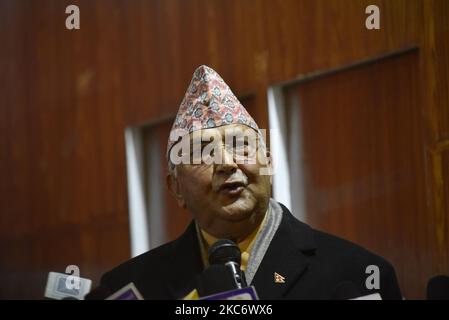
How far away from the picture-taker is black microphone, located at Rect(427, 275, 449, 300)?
2.46 m

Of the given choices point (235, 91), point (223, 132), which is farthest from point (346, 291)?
point (235, 91)

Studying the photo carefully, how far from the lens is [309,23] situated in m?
4.25

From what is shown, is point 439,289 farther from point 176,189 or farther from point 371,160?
point 371,160

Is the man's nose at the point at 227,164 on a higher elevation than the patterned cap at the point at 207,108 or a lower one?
lower

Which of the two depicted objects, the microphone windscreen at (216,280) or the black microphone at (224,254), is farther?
the black microphone at (224,254)

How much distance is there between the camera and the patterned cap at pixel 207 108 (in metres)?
3.01

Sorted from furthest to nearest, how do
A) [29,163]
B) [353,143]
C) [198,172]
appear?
[29,163]
[353,143]
[198,172]

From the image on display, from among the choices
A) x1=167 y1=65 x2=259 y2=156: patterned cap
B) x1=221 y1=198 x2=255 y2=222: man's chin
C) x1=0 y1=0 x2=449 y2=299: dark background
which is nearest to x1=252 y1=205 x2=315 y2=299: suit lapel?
x1=221 y1=198 x2=255 y2=222: man's chin

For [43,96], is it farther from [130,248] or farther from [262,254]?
[262,254]

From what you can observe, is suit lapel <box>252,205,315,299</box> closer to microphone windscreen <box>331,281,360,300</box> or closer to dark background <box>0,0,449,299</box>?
microphone windscreen <box>331,281,360,300</box>

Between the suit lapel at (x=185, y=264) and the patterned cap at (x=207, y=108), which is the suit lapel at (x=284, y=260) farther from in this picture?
the patterned cap at (x=207, y=108)

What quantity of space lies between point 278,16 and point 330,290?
1.92m

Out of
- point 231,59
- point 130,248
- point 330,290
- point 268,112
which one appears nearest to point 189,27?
point 231,59

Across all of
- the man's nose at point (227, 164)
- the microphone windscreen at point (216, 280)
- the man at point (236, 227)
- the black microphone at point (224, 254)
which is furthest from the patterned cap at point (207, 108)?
the microphone windscreen at point (216, 280)
